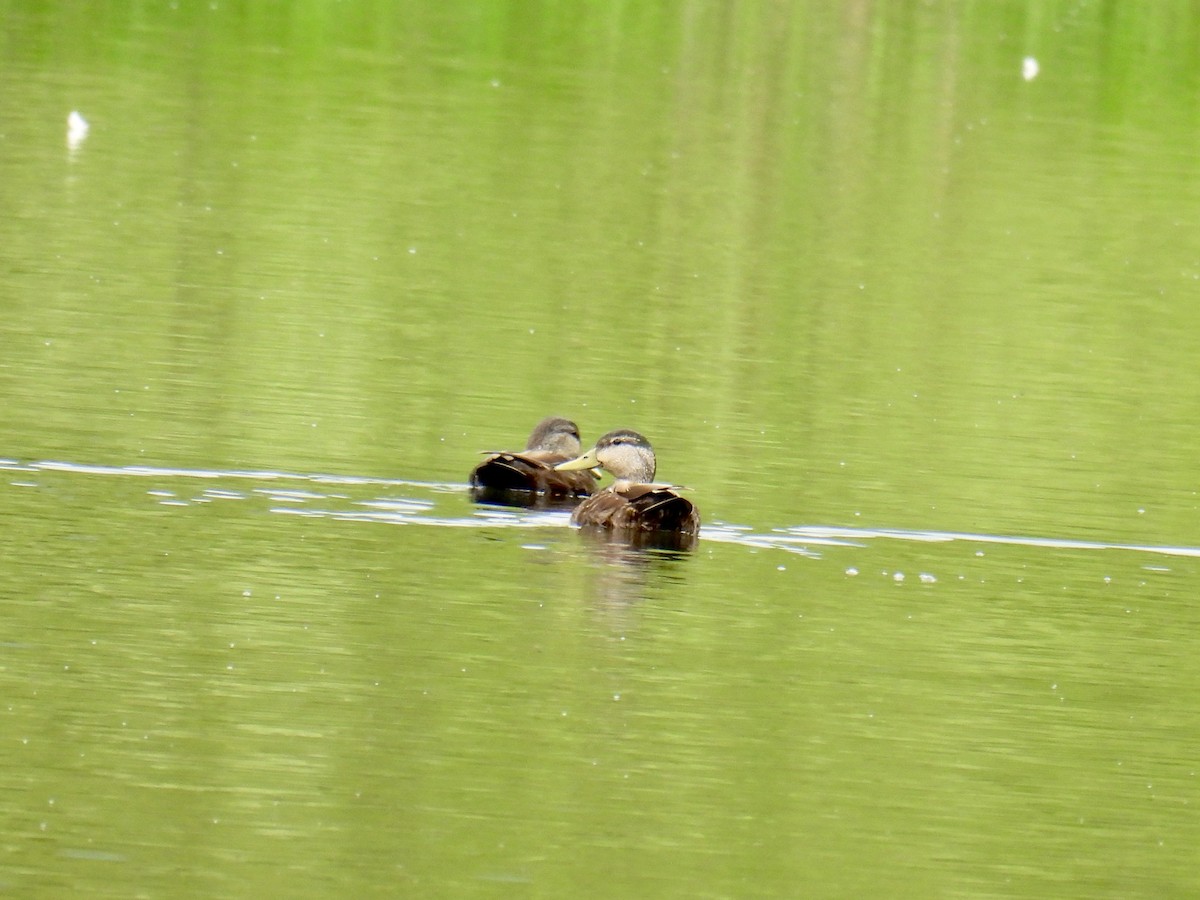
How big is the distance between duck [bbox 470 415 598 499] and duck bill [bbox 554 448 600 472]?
4cm

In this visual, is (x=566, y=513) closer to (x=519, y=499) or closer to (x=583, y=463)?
(x=519, y=499)

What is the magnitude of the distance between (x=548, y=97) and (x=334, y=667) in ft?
84.4

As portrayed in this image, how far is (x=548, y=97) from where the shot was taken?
35.3m

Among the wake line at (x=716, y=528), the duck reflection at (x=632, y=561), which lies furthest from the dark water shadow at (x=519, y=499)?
the duck reflection at (x=632, y=561)

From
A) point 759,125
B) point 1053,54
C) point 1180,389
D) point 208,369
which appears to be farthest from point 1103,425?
point 1053,54

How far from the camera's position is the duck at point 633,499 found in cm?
1295

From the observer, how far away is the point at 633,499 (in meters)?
13.2

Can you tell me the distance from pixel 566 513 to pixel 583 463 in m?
0.42

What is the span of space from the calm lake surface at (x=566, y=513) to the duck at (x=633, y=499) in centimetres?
18

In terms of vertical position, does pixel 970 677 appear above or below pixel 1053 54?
below

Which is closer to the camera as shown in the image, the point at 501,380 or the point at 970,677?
the point at 970,677

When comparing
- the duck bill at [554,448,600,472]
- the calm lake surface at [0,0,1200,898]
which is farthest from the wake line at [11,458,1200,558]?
the duck bill at [554,448,600,472]

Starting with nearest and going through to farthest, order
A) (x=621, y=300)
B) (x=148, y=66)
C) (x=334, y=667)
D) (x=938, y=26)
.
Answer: (x=334, y=667)
(x=621, y=300)
(x=148, y=66)
(x=938, y=26)

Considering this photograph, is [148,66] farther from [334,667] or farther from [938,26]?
[334,667]
